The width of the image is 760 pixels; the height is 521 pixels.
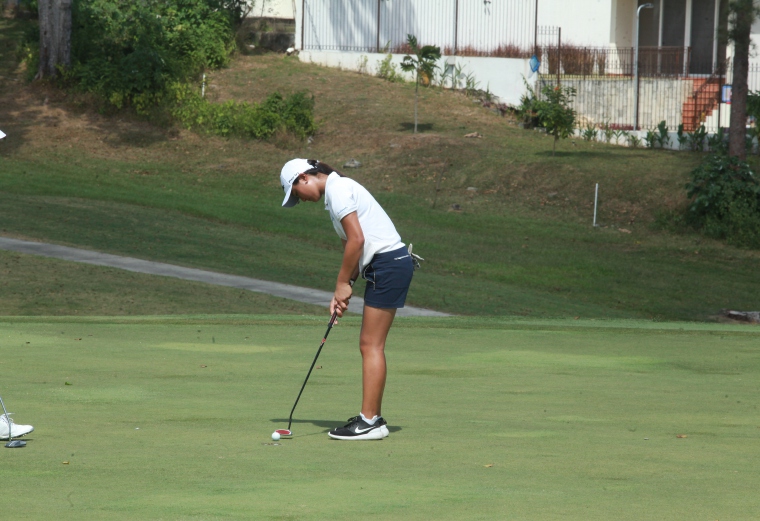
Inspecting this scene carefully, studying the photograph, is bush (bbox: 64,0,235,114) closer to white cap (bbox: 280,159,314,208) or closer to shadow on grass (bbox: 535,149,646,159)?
shadow on grass (bbox: 535,149,646,159)

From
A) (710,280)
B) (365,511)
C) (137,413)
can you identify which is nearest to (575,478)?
(365,511)

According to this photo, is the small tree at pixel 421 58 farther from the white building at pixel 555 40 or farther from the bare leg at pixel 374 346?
the bare leg at pixel 374 346

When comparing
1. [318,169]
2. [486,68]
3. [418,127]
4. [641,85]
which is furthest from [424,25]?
[318,169]

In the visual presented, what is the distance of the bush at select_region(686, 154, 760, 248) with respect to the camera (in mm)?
26922

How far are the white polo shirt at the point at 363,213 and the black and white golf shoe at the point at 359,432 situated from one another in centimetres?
94

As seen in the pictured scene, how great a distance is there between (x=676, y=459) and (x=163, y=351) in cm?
546

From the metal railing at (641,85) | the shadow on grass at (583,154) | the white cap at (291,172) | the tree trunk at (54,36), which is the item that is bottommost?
the shadow on grass at (583,154)

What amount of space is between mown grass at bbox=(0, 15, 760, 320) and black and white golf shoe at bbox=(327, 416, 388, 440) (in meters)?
10.9

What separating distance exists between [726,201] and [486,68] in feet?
41.6

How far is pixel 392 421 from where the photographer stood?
707 cm

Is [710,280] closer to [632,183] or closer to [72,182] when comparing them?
[632,183]

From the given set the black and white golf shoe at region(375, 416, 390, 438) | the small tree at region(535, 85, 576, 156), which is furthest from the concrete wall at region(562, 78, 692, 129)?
the black and white golf shoe at region(375, 416, 390, 438)

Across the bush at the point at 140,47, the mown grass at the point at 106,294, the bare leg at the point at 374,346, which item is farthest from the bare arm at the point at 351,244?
the bush at the point at 140,47

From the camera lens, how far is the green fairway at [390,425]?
489 cm
